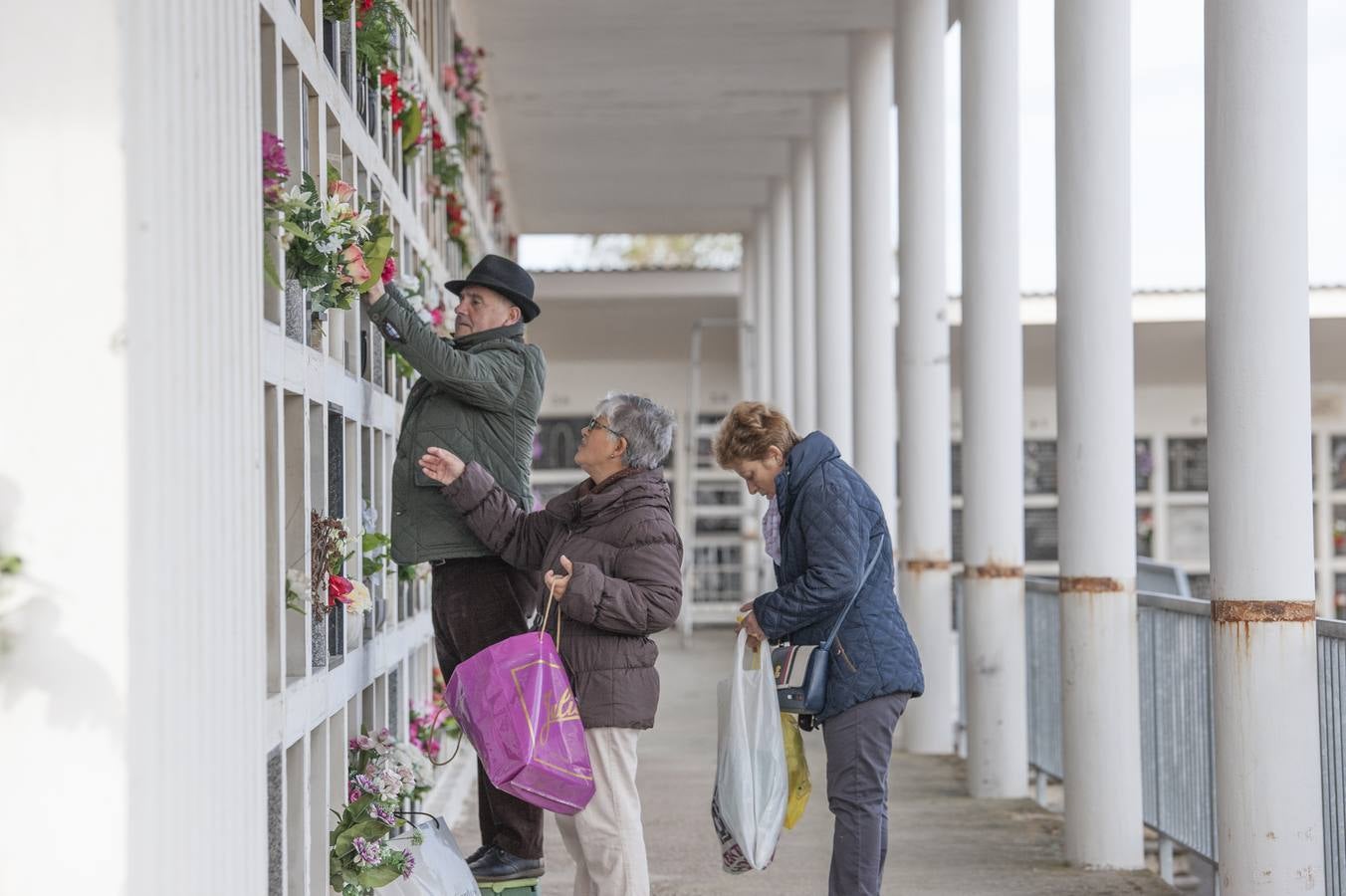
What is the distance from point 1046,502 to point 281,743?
15752 millimetres

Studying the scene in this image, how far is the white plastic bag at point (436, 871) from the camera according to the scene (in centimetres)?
425

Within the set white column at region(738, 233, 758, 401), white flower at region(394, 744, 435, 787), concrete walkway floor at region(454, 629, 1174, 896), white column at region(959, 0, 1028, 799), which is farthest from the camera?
white column at region(738, 233, 758, 401)

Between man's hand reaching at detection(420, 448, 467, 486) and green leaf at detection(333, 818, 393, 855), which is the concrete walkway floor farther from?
man's hand reaching at detection(420, 448, 467, 486)

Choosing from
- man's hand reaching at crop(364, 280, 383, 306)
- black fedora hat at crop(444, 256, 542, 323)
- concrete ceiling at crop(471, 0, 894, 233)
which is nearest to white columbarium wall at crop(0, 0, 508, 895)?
man's hand reaching at crop(364, 280, 383, 306)

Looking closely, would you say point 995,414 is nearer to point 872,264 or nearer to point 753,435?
point 872,264

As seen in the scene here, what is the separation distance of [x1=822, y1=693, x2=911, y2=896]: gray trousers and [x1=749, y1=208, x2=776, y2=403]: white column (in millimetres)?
12459

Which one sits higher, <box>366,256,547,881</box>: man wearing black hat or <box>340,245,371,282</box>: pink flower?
<box>340,245,371,282</box>: pink flower

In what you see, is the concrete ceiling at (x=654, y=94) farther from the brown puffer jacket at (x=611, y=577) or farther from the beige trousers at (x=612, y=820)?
the beige trousers at (x=612, y=820)

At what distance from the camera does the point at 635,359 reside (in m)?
19.9

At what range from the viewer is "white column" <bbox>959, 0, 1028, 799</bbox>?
768cm

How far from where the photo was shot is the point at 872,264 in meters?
10.4

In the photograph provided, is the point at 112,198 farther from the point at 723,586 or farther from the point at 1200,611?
the point at 723,586

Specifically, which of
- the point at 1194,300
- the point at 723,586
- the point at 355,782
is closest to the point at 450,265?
the point at 355,782

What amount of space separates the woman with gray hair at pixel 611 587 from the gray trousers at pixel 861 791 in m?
0.57
